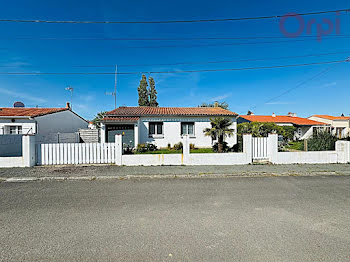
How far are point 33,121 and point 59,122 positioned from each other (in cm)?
327

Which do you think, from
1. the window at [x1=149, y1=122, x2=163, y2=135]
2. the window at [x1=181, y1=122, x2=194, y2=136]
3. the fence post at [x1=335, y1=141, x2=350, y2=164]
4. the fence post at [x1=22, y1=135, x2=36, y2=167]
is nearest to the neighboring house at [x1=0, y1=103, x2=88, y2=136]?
the fence post at [x1=22, y1=135, x2=36, y2=167]

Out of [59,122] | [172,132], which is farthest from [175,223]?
[59,122]

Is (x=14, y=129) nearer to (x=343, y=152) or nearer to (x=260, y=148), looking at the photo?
(x=260, y=148)

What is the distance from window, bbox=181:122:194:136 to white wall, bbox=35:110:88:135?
38.3ft

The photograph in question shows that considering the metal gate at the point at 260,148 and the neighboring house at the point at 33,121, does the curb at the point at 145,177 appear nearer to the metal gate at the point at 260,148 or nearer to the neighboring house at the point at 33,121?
the metal gate at the point at 260,148

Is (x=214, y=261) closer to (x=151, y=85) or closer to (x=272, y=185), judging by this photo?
(x=272, y=185)

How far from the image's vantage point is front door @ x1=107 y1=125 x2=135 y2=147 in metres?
12.7

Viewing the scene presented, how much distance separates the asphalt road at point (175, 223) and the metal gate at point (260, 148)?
284cm

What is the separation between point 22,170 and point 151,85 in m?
28.9

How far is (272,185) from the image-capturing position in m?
5.14

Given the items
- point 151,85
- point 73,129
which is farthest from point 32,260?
point 151,85

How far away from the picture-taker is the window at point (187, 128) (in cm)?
1435

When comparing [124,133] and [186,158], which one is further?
[124,133]

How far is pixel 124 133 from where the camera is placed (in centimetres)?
1283
